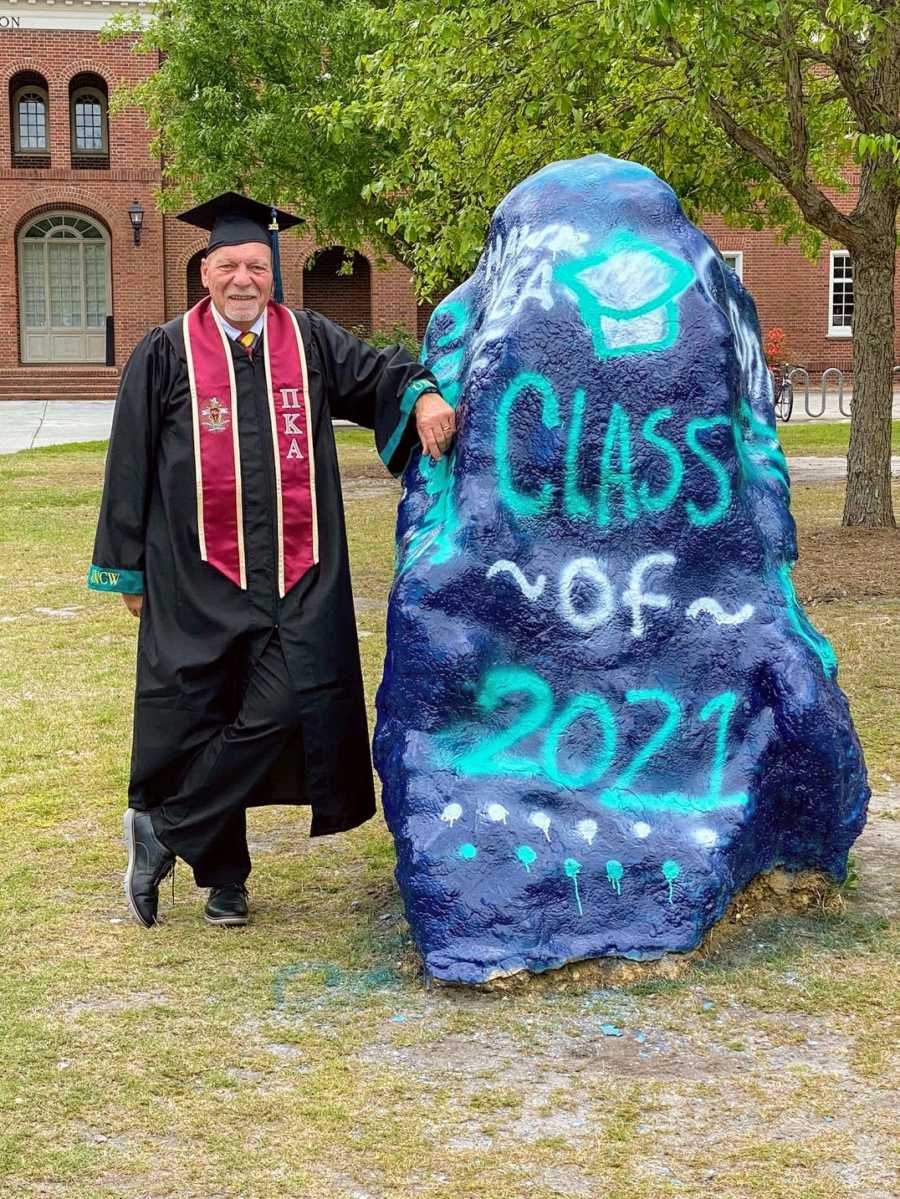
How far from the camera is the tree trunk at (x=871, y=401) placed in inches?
440

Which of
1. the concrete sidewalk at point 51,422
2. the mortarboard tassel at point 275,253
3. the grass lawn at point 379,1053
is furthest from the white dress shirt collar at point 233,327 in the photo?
the concrete sidewalk at point 51,422

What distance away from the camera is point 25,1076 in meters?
3.41

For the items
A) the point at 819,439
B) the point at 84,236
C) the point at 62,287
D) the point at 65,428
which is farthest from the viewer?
the point at 62,287

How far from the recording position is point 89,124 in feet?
97.6

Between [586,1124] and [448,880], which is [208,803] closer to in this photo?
[448,880]

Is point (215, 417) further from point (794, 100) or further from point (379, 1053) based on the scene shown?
A: point (794, 100)

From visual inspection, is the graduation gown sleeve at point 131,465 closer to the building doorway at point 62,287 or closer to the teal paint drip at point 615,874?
the teal paint drip at point 615,874

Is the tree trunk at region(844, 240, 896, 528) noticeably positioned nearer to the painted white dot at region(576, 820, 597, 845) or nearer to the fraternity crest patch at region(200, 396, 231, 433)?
the fraternity crest patch at region(200, 396, 231, 433)


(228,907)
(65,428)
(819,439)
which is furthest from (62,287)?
(228,907)

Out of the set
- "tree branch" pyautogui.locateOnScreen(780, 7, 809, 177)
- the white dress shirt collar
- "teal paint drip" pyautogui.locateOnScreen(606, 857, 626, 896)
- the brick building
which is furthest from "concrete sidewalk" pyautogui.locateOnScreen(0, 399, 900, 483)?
"teal paint drip" pyautogui.locateOnScreen(606, 857, 626, 896)

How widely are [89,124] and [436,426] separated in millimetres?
27762

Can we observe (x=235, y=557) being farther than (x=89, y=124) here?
No

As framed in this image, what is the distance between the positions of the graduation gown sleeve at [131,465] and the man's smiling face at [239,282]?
7.8 inches

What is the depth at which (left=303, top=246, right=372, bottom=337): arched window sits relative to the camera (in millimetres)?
31094
